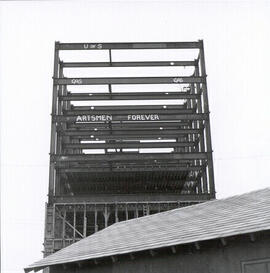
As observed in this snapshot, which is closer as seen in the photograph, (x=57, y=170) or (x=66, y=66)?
(x=57, y=170)

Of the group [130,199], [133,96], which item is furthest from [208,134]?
[130,199]

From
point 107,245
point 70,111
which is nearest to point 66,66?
point 70,111

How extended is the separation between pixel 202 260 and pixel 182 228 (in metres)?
1.54

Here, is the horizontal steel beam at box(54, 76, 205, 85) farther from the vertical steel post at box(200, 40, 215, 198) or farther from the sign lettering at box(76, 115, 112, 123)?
the sign lettering at box(76, 115, 112, 123)

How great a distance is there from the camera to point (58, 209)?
31.5 metres

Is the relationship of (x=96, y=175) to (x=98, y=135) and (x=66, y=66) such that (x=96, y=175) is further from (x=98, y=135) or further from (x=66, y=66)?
(x=66, y=66)

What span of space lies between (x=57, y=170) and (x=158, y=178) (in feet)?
29.9

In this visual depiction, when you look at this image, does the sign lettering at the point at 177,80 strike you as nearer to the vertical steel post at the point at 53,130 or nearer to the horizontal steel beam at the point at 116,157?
the horizontal steel beam at the point at 116,157

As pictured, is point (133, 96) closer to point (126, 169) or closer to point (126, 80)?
point (126, 80)

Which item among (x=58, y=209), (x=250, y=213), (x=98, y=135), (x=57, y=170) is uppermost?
(x=98, y=135)

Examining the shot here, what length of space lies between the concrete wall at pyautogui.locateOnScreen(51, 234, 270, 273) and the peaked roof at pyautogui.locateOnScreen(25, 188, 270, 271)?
41 cm

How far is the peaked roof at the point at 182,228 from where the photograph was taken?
42.1 feet

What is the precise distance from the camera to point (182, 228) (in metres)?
14.6

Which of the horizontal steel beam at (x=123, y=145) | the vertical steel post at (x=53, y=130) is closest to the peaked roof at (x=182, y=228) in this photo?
the vertical steel post at (x=53, y=130)
